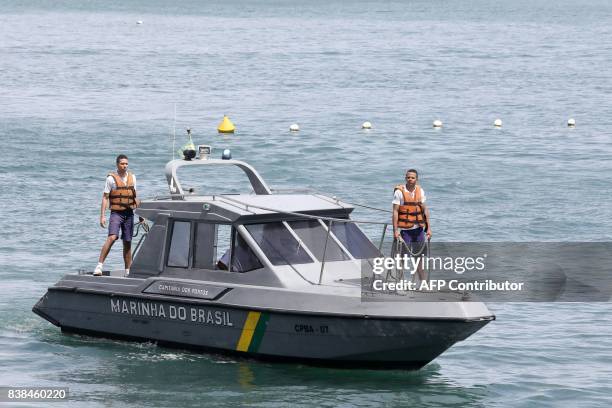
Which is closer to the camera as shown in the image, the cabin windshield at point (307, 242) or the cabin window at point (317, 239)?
the cabin windshield at point (307, 242)

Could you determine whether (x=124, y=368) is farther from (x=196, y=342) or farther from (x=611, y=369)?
(x=611, y=369)

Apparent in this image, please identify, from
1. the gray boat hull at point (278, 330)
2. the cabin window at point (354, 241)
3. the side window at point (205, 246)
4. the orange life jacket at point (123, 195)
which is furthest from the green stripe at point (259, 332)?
the orange life jacket at point (123, 195)

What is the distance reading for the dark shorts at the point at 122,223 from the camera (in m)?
19.1

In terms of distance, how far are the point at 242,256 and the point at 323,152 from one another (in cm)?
2454

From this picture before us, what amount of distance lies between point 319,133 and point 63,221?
721 inches

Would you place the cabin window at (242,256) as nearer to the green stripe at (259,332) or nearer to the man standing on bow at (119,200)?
the green stripe at (259,332)

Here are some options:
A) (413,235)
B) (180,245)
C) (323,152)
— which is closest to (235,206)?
(180,245)

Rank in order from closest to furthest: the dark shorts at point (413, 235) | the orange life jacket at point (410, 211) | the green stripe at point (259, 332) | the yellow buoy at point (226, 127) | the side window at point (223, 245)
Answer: the green stripe at point (259, 332) → the side window at point (223, 245) → the orange life jacket at point (410, 211) → the dark shorts at point (413, 235) → the yellow buoy at point (226, 127)

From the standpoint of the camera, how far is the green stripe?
1676 centimetres

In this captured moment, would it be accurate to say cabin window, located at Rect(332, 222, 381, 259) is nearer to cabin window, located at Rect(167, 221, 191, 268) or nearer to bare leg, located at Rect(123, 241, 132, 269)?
cabin window, located at Rect(167, 221, 191, 268)

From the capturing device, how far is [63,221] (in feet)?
94.9

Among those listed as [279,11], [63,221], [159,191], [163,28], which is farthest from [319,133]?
[279,11]

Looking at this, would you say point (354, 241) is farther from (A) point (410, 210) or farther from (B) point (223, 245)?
(B) point (223, 245)

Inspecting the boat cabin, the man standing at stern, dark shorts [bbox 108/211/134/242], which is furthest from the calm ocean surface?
the man standing at stern
